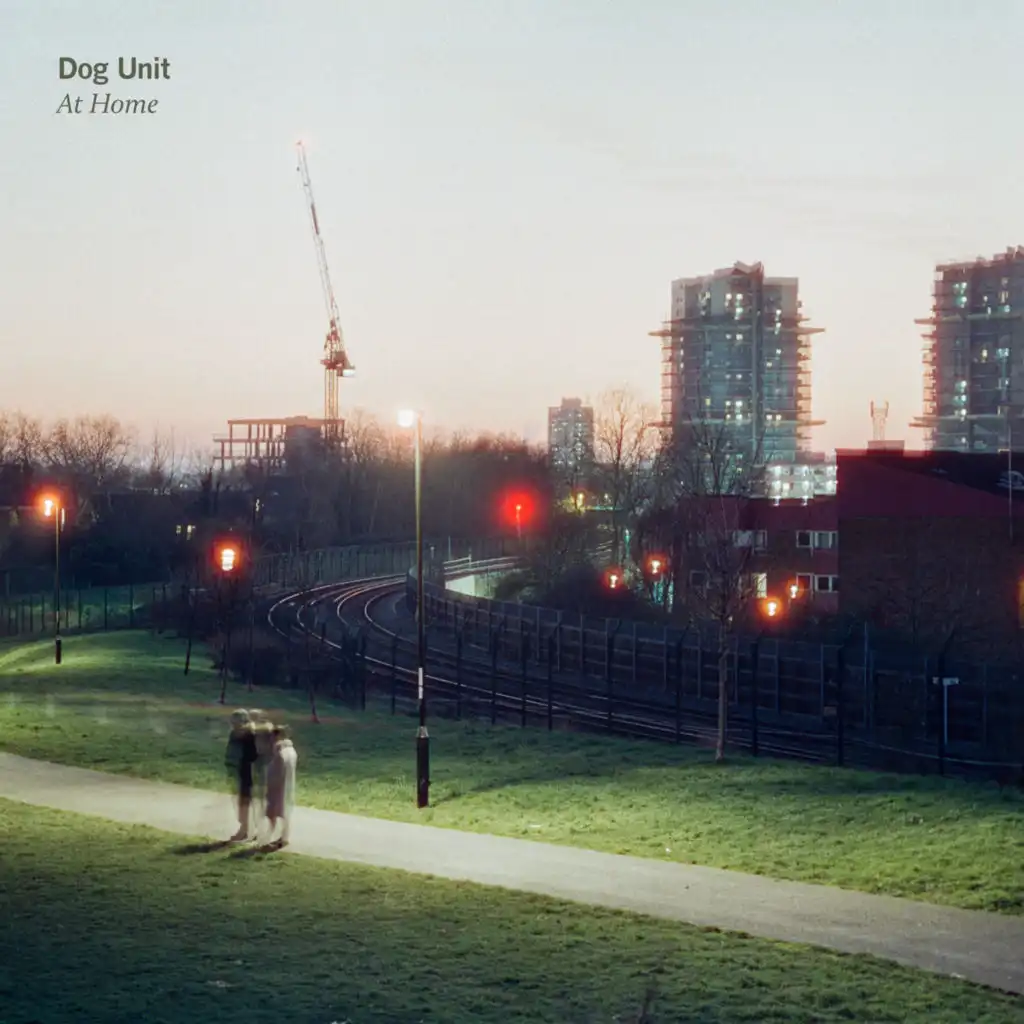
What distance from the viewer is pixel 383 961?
12.7 m

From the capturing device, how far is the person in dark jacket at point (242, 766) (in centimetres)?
1831

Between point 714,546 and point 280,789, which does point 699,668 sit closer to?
point 714,546

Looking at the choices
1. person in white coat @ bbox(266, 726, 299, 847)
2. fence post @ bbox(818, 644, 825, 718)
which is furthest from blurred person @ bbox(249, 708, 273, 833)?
fence post @ bbox(818, 644, 825, 718)

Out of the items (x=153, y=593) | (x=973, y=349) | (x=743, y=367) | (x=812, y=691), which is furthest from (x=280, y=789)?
(x=743, y=367)

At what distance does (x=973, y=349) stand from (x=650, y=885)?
584ft

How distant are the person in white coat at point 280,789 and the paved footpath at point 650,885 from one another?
0.34 m

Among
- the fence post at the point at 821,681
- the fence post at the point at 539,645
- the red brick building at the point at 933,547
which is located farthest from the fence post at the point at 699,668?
the red brick building at the point at 933,547

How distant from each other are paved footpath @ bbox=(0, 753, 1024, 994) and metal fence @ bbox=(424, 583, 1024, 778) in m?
8.65

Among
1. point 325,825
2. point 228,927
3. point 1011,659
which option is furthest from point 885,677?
point 228,927

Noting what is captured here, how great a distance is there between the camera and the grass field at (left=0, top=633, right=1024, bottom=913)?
55.4 ft

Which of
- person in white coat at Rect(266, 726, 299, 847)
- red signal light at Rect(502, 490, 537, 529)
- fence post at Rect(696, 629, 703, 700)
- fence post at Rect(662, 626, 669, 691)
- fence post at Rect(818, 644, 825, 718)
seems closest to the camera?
person in white coat at Rect(266, 726, 299, 847)

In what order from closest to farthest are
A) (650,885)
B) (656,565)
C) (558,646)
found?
(650,885) → (558,646) → (656,565)

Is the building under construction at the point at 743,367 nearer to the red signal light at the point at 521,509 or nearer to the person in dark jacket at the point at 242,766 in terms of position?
the red signal light at the point at 521,509

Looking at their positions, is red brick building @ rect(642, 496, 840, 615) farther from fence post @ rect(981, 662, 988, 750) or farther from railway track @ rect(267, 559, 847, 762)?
fence post @ rect(981, 662, 988, 750)
